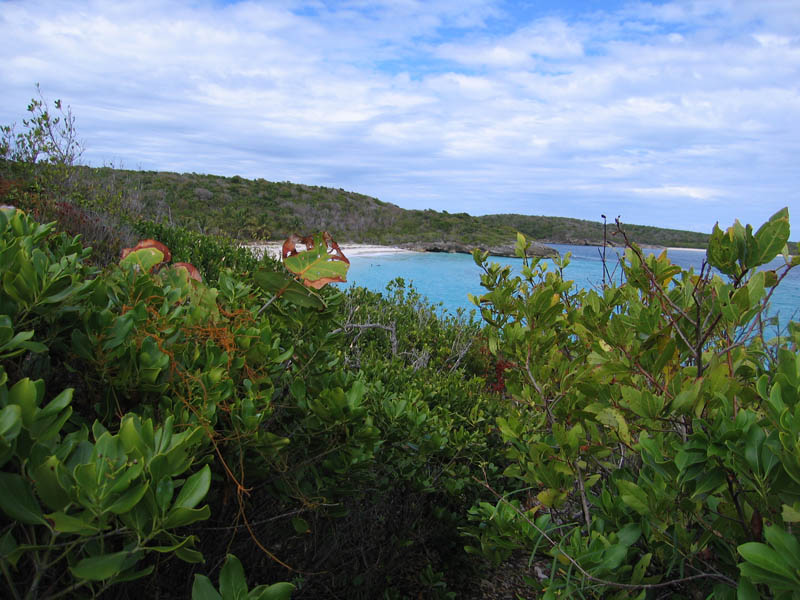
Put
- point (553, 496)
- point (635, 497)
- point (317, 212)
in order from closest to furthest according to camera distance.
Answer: point (635, 497)
point (553, 496)
point (317, 212)

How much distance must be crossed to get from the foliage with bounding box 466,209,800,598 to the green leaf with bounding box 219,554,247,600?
29.8 inches

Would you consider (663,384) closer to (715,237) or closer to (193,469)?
(715,237)

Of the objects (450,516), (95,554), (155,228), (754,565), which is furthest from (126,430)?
(155,228)

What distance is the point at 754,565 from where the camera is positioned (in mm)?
902

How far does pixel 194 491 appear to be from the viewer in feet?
2.81

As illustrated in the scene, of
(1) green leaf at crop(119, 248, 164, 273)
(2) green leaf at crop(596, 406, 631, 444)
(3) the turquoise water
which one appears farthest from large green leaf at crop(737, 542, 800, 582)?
(3) the turquoise water

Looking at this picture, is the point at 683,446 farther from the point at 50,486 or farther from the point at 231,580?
the point at 50,486

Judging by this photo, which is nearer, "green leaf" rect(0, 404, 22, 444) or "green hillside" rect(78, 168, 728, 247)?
"green leaf" rect(0, 404, 22, 444)

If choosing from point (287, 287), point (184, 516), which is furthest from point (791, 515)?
point (287, 287)

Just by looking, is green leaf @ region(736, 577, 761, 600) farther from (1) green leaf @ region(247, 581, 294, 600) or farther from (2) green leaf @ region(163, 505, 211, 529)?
(2) green leaf @ region(163, 505, 211, 529)

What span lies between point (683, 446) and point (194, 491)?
3.33 feet

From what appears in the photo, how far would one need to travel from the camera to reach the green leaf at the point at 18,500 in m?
0.80

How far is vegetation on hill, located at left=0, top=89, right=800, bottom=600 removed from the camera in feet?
2.86

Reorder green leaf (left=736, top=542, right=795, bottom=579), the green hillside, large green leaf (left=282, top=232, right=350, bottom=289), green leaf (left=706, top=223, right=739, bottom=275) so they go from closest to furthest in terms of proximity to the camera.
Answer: green leaf (left=736, top=542, right=795, bottom=579)
green leaf (left=706, top=223, right=739, bottom=275)
large green leaf (left=282, top=232, right=350, bottom=289)
the green hillside
